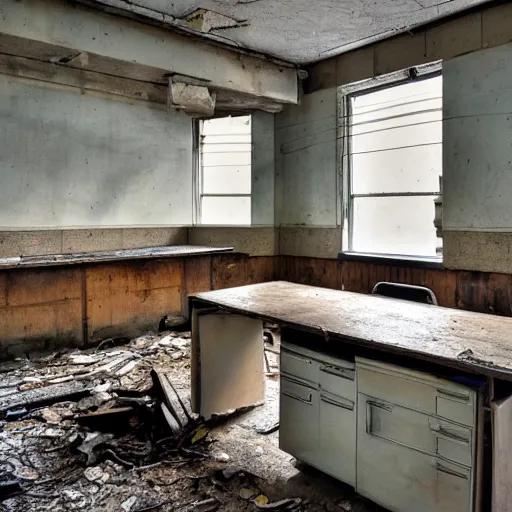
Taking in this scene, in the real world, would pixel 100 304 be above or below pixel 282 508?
above

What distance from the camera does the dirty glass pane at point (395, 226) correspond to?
4.34 metres

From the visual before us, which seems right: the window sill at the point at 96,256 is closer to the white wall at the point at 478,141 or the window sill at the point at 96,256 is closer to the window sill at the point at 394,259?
the window sill at the point at 394,259

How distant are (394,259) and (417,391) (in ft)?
9.16

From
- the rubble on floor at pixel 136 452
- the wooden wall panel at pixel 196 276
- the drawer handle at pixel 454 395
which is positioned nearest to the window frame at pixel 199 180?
the wooden wall panel at pixel 196 276

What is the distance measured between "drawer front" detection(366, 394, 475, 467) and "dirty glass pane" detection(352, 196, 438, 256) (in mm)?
2654

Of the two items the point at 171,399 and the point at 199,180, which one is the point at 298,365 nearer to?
the point at 171,399

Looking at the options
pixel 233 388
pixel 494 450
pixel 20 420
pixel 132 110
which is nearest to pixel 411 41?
pixel 132 110

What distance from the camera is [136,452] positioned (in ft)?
8.68

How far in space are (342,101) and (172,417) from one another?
147 inches

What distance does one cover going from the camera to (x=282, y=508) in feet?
7.12

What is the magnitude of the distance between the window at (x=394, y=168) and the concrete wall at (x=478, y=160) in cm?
18

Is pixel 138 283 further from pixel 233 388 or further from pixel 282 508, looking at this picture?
pixel 282 508

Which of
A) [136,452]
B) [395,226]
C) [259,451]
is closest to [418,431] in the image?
[259,451]

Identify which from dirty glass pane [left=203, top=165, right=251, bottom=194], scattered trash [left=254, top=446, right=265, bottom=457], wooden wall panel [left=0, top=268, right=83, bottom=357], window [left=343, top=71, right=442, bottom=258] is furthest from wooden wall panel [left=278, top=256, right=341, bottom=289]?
scattered trash [left=254, top=446, right=265, bottom=457]
